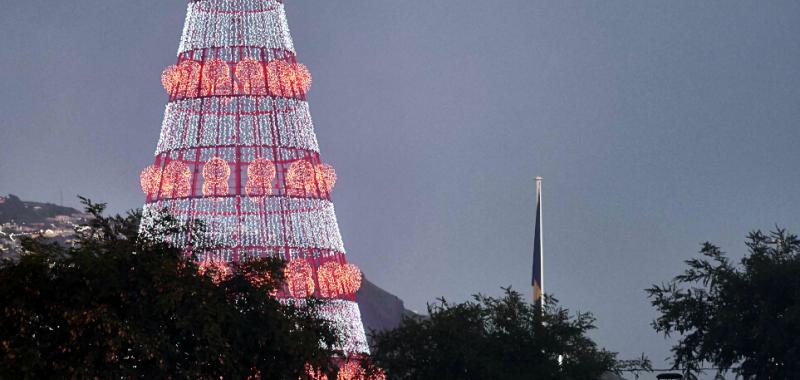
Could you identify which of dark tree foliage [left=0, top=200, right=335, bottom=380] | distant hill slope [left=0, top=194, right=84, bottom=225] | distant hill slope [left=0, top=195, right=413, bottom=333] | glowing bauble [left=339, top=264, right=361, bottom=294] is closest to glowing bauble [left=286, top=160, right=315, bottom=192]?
glowing bauble [left=339, top=264, right=361, bottom=294]

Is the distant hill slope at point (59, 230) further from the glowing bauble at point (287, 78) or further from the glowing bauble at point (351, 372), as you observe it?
the glowing bauble at point (351, 372)

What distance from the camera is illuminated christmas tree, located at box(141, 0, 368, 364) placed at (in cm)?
4762

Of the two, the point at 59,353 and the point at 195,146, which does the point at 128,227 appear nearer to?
the point at 59,353

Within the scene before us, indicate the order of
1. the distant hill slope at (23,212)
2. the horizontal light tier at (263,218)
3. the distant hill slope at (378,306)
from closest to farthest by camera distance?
the horizontal light tier at (263,218) → the distant hill slope at (378,306) → the distant hill slope at (23,212)

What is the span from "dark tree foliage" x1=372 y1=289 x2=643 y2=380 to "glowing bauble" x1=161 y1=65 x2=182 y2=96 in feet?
35.0

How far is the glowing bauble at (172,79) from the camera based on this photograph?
4931 centimetres

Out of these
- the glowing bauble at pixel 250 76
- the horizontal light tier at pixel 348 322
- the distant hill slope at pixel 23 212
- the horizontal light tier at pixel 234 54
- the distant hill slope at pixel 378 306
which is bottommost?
the horizontal light tier at pixel 348 322

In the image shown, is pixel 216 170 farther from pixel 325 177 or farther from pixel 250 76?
pixel 325 177

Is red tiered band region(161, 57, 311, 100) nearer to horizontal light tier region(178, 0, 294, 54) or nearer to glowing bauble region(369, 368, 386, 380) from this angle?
horizontal light tier region(178, 0, 294, 54)

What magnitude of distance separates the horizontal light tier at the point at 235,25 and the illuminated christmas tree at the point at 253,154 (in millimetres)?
33

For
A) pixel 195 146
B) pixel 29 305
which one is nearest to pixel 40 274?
pixel 29 305

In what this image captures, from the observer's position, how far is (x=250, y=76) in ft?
159

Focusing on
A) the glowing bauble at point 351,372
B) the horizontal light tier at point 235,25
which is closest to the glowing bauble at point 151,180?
the horizontal light tier at point 235,25

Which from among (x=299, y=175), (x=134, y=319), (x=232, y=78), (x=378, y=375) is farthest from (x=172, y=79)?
(x=134, y=319)
